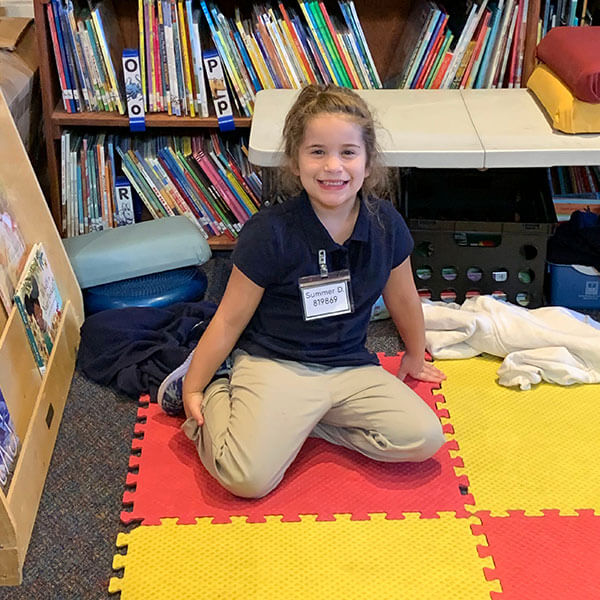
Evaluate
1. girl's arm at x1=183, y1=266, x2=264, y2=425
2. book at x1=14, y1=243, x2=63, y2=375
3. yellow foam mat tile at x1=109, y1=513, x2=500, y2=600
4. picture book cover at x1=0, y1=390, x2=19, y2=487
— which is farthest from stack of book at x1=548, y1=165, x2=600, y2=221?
picture book cover at x1=0, y1=390, x2=19, y2=487

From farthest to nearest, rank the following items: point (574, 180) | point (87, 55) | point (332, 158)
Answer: point (574, 180) < point (87, 55) < point (332, 158)

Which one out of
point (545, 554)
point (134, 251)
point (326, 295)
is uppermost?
point (326, 295)

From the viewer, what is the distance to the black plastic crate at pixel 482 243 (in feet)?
6.79

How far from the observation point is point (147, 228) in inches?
86.6

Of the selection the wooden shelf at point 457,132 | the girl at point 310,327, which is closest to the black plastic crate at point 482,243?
the wooden shelf at point 457,132

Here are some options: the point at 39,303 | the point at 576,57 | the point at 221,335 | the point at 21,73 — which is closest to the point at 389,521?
the point at 221,335

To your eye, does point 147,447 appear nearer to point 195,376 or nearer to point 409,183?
point 195,376

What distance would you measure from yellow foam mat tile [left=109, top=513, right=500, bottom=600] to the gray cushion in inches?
30.8

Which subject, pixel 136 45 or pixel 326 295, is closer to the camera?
pixel 326 295

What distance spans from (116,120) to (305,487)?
1.20 m

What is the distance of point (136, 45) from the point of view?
2.44 meters

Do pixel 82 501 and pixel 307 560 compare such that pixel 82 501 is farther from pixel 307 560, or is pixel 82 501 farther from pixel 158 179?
pixel 158 179

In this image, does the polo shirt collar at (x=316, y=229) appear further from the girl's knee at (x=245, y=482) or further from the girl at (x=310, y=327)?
the girl's knee at (x=245, y=482)

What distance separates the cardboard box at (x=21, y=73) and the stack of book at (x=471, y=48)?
3.33 ft
